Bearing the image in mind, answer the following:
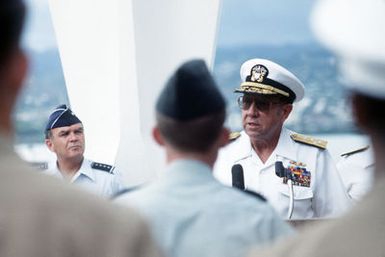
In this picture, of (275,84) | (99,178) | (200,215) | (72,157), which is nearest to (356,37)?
(200,215)

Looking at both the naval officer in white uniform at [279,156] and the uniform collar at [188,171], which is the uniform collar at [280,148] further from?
the uniform collar at [188,171]

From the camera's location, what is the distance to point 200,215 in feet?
6.14

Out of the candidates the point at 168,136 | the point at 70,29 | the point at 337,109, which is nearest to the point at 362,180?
the point at 70,29

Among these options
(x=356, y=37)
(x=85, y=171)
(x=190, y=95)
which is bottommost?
(x=85, y=171)

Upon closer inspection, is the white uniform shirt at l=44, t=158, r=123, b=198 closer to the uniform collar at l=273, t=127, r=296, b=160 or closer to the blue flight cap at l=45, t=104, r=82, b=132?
the blue flight cap at l=45, t=104, r=82, b=132

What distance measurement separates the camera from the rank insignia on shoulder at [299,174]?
378 centimetres

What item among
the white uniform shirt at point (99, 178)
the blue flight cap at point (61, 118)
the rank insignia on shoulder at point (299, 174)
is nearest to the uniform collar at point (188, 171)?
the rank insignia on shoulder at point (299, 174)

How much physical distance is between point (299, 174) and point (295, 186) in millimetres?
64

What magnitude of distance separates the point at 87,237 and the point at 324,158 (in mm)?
2678

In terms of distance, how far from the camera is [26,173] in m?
1.32

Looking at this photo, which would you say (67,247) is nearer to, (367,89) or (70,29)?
(367,89)

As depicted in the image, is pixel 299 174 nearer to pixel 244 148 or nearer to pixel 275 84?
pixel 244 148

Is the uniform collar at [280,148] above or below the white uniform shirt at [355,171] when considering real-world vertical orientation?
above

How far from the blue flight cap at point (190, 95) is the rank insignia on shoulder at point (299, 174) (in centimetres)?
172
